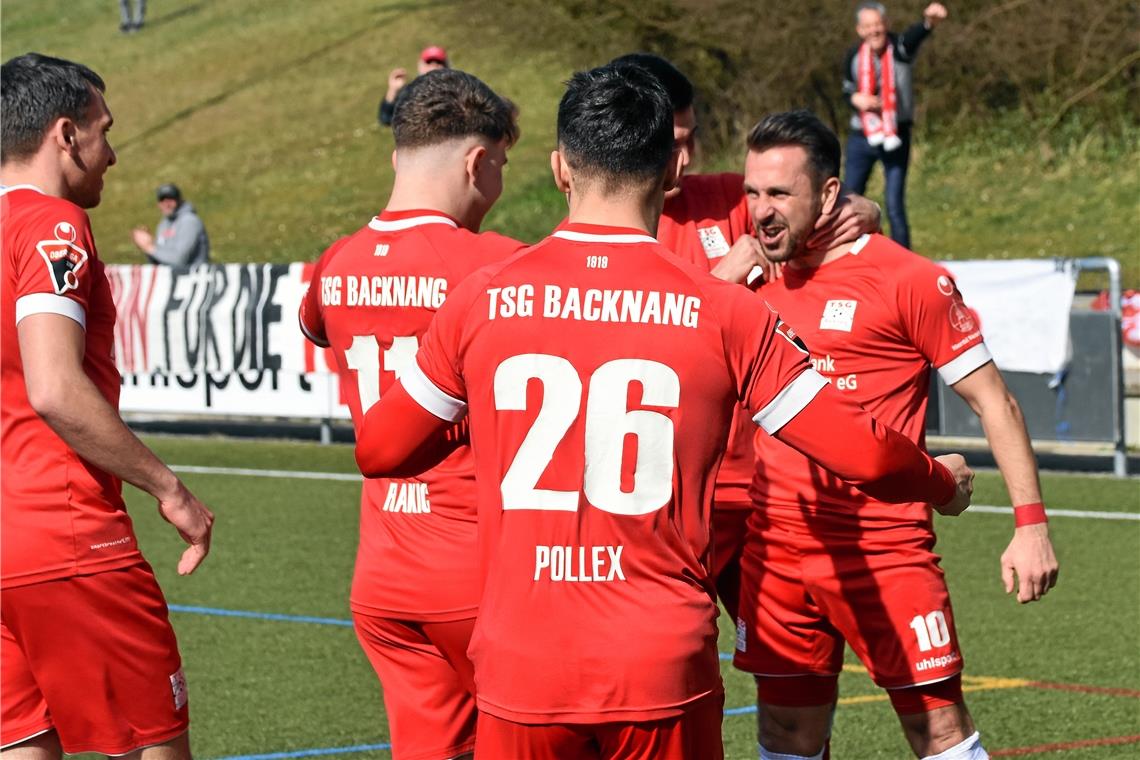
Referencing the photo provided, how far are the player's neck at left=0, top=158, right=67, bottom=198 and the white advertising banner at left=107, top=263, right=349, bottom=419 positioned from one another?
418 inches

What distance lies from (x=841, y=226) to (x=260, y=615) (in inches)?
188

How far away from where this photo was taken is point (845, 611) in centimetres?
507

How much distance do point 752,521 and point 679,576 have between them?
1.92 metres

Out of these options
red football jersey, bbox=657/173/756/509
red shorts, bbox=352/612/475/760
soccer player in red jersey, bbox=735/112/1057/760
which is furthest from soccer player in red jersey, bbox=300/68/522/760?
red football jersey, bbox=657/173/756/509

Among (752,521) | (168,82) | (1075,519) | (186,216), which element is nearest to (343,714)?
(752,521)

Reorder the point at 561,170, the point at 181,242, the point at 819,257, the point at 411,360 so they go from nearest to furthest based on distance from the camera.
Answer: the point at 561,170 < the point at 411,360 < the point at 819,257 < the point at 181,242

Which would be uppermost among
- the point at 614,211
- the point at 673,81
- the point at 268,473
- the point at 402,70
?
the point at 402,70

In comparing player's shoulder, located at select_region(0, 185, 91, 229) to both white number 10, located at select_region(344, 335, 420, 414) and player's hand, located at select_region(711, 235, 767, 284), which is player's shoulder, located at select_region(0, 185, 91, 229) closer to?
white number 10, located at select_region(344, 335, 420, 414)

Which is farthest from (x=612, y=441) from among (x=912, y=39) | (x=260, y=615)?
(x=912, y=39)

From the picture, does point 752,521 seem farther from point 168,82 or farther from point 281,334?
point 168,82

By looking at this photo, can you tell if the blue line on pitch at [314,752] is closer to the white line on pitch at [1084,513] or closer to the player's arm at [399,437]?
the player's arm at [399,437]

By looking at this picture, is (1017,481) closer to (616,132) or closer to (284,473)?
(616,132)

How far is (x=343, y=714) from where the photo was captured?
7070 millimetres

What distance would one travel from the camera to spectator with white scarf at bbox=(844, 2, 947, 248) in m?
15.2
